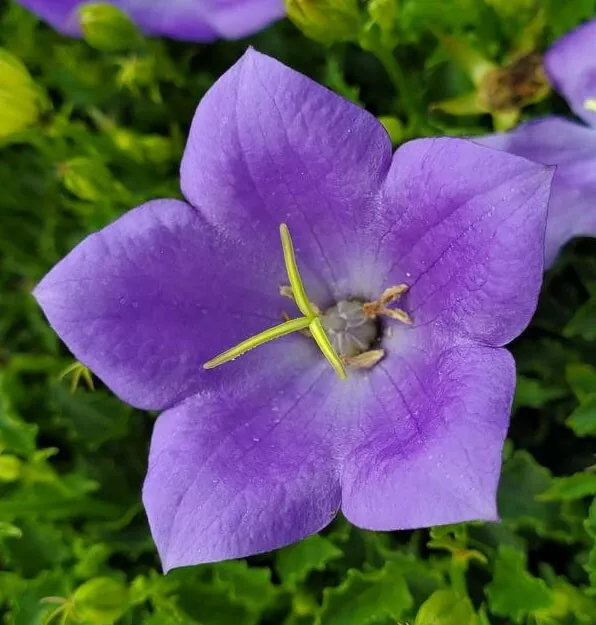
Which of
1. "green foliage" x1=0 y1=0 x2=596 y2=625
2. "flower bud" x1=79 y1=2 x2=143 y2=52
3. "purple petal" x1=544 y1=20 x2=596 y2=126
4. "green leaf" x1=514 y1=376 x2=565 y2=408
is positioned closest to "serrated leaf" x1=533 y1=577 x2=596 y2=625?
"green foliage" x1=0 y1=0 x2=596 y2=625

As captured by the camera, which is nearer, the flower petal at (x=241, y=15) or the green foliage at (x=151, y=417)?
the green foliage at (x=151, y=417)

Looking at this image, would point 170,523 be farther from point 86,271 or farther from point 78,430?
point 78,430

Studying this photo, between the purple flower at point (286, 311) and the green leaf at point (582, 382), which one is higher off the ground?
the purple flower at point (286, 311)

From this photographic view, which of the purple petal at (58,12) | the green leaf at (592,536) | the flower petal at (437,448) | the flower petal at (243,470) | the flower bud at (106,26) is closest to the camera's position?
the flower petal at (437,448)

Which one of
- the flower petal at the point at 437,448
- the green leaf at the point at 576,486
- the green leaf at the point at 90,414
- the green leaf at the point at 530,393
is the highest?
the flower petal at the point at 437,448

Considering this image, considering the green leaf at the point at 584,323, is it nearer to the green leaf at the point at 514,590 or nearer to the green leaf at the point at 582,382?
the green leaf at the point at 582,382

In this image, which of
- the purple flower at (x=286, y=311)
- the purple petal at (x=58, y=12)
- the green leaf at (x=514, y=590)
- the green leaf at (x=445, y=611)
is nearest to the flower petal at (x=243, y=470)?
the purple flower at (x=286, y=311)

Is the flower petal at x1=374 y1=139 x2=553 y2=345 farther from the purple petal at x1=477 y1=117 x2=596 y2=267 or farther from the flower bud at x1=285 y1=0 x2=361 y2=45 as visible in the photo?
the flower bud at x1=285 y1=0 x2=361 y2=45

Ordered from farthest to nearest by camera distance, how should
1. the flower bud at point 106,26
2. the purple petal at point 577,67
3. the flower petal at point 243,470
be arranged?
the flower bud at point 106,26
the purple petal at point 577,67
the flower petal at point 243,470
